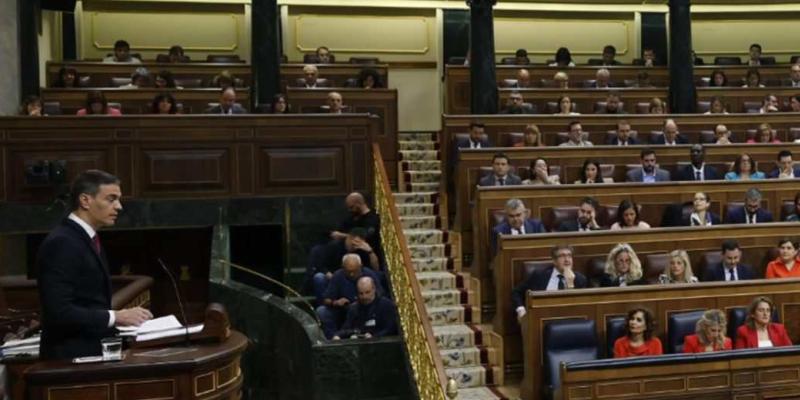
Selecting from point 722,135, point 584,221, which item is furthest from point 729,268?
point 722,135

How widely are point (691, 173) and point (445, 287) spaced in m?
2.13

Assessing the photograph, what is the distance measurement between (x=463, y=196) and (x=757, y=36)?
284 inches

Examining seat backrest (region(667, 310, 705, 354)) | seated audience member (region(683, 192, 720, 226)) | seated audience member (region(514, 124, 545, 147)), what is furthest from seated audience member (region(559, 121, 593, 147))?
seat backrest (region(667, 310, 705, 354))

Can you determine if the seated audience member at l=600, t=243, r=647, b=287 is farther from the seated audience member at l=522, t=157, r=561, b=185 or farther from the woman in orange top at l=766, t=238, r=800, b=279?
the seated audience member at l=522, t=157, r=561, b=185

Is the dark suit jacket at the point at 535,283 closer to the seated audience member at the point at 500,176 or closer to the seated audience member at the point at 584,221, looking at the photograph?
the seated audience member at the point at 584,221

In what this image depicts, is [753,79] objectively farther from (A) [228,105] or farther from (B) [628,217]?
(A) [228,105]

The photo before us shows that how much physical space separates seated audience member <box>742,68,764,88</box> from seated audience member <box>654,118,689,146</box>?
2.11 m

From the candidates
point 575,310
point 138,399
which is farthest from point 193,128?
point 138,399

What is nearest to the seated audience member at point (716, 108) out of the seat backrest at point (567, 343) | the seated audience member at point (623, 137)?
the seated audience member at point (623, 137)

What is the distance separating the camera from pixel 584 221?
17.2 ft

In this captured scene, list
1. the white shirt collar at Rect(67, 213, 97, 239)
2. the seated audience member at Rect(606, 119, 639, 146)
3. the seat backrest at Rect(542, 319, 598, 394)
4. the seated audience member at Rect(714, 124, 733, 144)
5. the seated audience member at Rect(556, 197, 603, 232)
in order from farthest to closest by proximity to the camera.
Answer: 1. the seated audience member at Rect(714, 124, 733, 144)
2. the seated audience member at Rect(606, 119, 639, 146)
3. the seated audience member at Rect(556, 197, 603, 232)
4. the seat backrest at Rect(542, 319, 598, 394)
5. the white shirt collar at Rect(67, 213, 97, 239)

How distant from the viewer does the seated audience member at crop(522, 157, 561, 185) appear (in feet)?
19.0

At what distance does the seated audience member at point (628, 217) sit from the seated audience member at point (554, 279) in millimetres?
721

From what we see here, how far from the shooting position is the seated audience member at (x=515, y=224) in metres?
4.98
